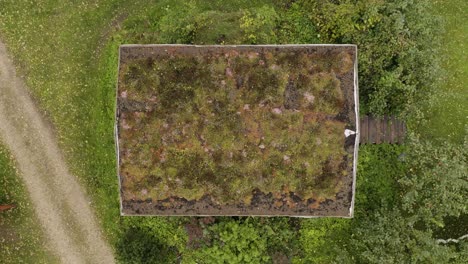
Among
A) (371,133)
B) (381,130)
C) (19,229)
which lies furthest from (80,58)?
(381,130)

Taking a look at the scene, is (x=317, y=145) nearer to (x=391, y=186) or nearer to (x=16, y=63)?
(x=391, y=186)

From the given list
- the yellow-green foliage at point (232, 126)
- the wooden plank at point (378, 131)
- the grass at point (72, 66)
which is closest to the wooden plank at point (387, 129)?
the wooden plank at point (378, 131)

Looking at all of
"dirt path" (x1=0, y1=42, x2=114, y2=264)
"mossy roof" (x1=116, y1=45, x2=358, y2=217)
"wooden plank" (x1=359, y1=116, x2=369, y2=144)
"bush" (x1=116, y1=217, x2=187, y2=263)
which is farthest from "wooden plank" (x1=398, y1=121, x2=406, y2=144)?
"dirt path" (x1=0, y1=42, x2=114, y2=264)

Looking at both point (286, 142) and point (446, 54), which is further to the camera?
point (446, 54)

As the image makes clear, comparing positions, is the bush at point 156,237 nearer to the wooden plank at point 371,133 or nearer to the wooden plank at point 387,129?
the wooden plank at point 371,133

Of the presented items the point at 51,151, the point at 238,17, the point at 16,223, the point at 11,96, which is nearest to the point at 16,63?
the point at 11,96

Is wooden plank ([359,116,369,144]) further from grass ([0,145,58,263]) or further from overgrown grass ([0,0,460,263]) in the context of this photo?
grass ([0,145,58,263])
